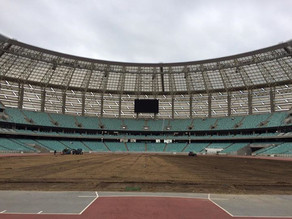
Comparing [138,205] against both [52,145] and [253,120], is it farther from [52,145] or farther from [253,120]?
[253,120]

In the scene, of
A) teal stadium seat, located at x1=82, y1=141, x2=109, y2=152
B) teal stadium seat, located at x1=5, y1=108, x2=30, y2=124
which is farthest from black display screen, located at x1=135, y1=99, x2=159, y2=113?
teal stadium seat, located at x1=5, y1=108, x2=30, y2=124

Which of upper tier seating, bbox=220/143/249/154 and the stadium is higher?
the stadium

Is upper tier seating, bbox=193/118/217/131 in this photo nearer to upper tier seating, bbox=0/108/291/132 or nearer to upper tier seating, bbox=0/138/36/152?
upper tier seating, bbox=0/108/291/132

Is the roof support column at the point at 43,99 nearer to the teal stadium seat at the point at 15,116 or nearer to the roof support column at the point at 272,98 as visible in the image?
the teal stadium seat at the point at 15,116

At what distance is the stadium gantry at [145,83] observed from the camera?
70.2m

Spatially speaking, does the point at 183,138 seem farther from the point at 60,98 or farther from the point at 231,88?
the point at 60,98

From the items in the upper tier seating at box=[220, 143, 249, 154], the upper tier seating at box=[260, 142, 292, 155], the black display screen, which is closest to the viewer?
the upper tier seating at box=[260, 142, 292, 155]

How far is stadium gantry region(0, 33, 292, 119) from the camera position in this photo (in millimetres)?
70250

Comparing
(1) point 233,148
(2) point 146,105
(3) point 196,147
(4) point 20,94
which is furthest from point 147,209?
(2) point 146,105

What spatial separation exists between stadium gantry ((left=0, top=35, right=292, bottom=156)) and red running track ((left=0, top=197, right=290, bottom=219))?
58401 millimetres

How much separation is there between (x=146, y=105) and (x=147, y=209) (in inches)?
3160

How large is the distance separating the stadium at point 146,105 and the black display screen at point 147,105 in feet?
1.66

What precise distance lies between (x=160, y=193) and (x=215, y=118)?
257 feet

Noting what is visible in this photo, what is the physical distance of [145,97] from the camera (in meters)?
93.3
